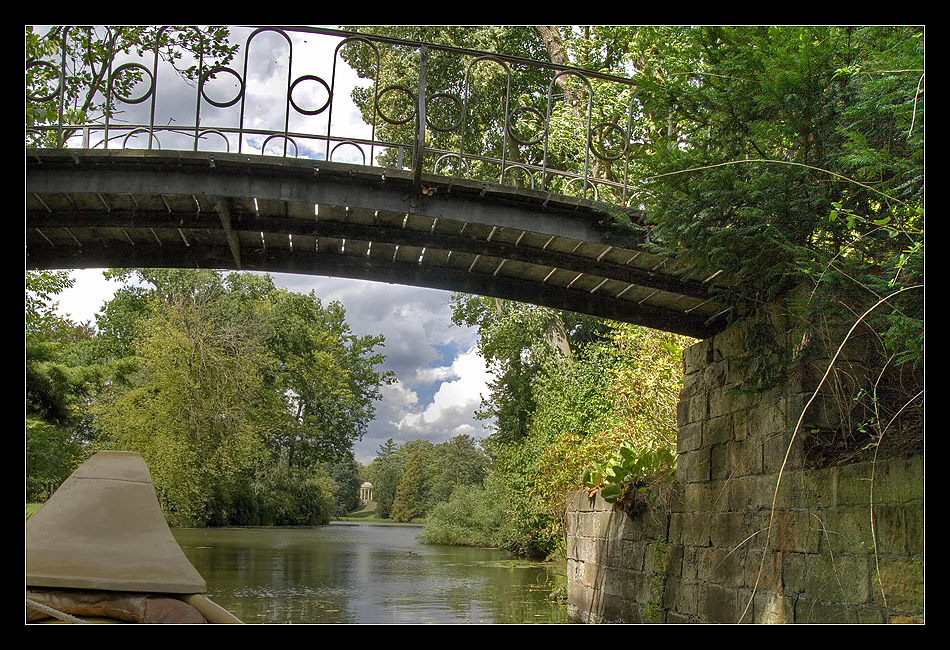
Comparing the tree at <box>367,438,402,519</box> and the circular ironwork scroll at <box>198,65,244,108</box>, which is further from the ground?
the circular ironwork scroll at <box>198,65,244,108</box>

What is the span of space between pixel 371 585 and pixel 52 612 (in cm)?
861

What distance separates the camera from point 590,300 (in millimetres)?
6613

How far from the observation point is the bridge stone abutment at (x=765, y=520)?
393 centimetres

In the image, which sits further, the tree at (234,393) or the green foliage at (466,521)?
the green foliage at (466,521)

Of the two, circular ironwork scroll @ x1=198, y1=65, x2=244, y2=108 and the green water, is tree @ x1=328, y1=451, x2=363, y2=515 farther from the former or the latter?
circular ironwork scroll @ x1=198, y1=65, x2=244, y2=108

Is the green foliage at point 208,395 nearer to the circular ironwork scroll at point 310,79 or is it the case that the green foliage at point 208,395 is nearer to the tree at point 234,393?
the tree at point 234,393

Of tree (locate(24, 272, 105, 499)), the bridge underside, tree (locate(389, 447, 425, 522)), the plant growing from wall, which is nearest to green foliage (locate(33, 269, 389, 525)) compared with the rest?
tree (locate(24, 272, 105, 499))

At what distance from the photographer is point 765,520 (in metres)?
5.08

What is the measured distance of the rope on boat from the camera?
3252 mm

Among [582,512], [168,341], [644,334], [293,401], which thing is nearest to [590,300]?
[582,512]

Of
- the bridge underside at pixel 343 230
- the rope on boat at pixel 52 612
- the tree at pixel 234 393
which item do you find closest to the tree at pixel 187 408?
the tree at pixel 234 393

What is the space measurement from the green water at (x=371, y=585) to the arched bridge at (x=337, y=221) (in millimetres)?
3720

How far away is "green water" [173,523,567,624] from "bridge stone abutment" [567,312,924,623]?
76.7 inches
